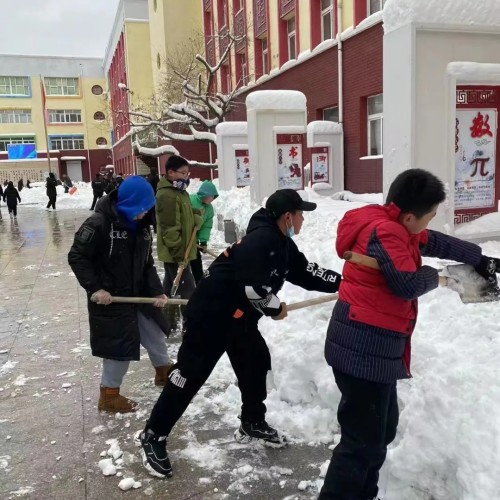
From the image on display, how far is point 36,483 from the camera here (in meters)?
2.96

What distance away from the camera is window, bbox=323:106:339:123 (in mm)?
15961

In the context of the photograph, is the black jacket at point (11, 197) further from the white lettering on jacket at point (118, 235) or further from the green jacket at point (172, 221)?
the white lettering on jacket at point (118, 235)

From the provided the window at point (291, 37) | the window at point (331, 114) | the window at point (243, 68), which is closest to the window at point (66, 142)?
the window at point (243, 68)

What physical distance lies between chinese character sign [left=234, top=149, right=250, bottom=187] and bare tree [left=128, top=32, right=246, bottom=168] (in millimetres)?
2648

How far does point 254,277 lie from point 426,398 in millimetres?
1098

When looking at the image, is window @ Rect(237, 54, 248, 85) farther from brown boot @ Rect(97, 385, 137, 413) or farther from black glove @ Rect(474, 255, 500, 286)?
black glove @ Rect(474, 255, 500, 286)

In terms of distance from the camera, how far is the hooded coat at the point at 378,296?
2.03 meters

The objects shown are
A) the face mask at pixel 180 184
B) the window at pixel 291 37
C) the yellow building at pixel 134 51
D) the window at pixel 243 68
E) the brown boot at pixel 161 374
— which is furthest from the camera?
the yellow building at pixel 134 51

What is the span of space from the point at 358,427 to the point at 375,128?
42.1 ft

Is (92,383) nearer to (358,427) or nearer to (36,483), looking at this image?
(36,483)

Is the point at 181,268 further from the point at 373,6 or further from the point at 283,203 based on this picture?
the point at 373,6

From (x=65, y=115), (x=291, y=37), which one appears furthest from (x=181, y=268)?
(x=65, y=115)

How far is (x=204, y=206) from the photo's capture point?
598 centimetres

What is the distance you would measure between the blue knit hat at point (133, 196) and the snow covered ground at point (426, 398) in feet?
4.86
